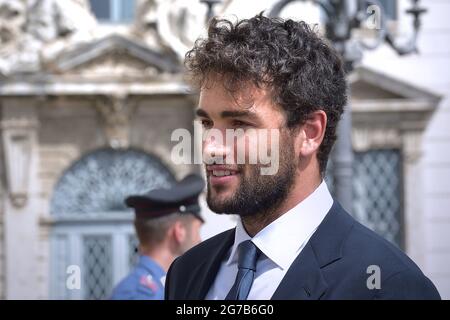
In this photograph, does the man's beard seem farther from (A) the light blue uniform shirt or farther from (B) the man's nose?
(A) the light blue uniform shirt

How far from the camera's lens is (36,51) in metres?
11.3

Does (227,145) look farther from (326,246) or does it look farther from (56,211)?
(56,211)

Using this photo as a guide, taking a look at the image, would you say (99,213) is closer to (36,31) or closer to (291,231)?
(36,31)

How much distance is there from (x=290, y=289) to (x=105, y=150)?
9792 millimetres

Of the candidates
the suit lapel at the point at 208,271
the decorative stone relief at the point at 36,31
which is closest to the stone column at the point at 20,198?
the decorative stone relief at the point at 36,31

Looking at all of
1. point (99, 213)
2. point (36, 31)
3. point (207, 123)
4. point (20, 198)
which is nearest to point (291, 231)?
point (207, 123)

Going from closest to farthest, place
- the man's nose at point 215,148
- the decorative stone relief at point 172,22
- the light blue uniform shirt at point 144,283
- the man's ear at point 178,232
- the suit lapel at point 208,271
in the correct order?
the man's nose at point 215,148 → the suit lapel at point 208,271 → the light blue uniform shirt at point 144,283 → the man's ear at point 178,232 → the decorative stone relief at point 172,22

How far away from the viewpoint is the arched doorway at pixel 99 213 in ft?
38.0

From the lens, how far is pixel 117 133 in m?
11.7

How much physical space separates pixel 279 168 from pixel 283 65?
7.4 inches

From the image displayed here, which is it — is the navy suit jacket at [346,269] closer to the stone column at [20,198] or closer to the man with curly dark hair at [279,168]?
the man with curly dark hair at [279,168]

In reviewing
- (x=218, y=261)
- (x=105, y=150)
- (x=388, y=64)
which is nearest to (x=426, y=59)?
(x=388, y=64)

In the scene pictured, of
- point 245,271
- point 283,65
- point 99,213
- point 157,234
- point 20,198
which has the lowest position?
point 99,213

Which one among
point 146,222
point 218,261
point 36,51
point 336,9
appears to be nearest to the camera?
point 218,261
